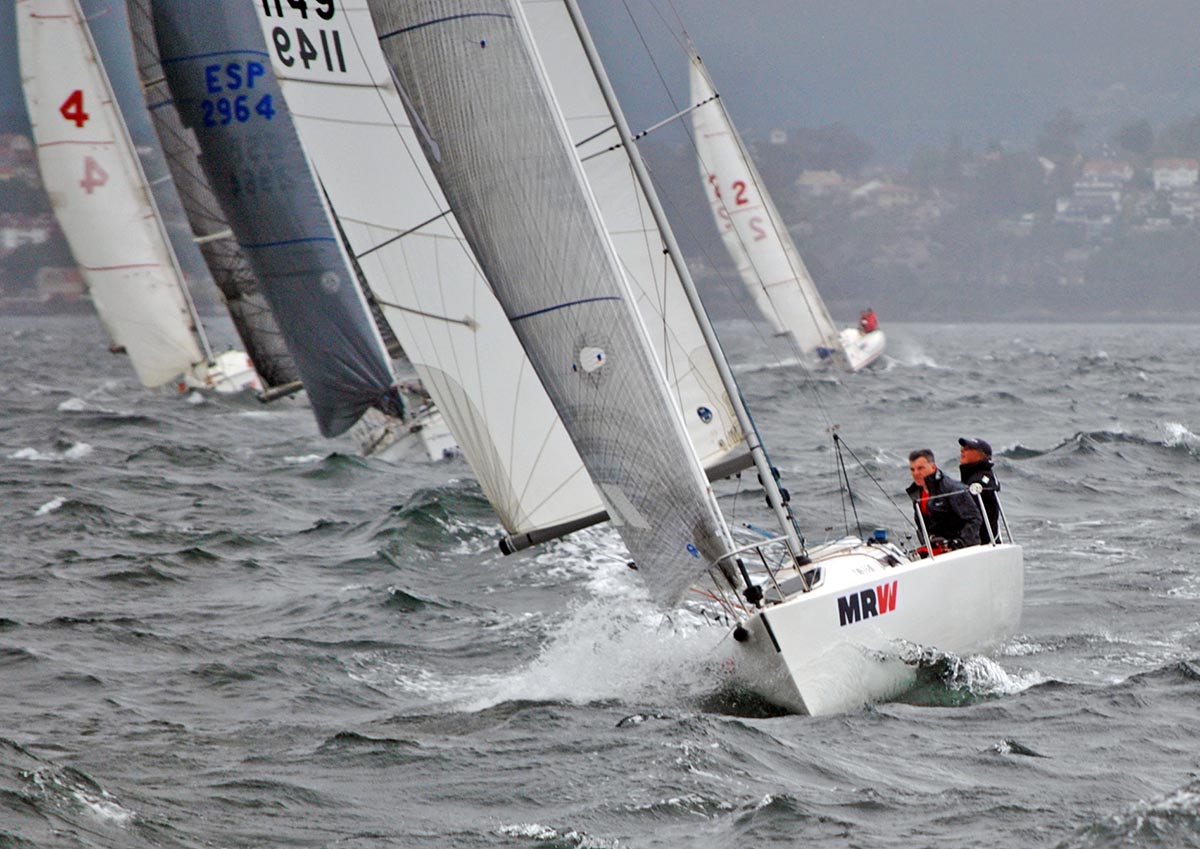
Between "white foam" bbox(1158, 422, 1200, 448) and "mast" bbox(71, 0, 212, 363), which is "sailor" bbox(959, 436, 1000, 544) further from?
"mast" bbox(71, 0, 212, 363)

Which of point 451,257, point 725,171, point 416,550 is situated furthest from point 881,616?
point 725,171

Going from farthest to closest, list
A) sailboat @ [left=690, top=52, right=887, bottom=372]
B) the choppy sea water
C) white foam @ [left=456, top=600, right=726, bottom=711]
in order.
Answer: sailboat @ [left=690, top=52, right=887, bottom=372] < white foam @ [left=456, top=600, right=726, bottom=711] < the choppy sea water

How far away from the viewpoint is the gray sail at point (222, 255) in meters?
17.6

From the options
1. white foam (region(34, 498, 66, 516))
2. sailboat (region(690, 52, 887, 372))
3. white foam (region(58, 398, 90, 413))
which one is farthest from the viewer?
sailboat (region(690, 52, 887, 372))

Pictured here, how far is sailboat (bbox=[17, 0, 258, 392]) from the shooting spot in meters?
21.5

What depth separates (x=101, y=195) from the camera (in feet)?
73.3

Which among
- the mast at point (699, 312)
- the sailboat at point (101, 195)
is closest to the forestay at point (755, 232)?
the sailboat at point (101, 195)

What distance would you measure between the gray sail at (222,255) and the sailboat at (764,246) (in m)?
5.99

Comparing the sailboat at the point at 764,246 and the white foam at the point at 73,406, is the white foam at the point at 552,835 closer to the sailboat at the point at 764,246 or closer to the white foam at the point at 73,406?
the sailboat at the point at 764,246

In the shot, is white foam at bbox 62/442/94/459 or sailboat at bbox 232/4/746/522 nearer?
sailboat at bbox 232/4/746/522

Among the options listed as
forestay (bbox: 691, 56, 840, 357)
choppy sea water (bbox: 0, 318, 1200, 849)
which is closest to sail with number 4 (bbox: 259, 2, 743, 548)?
choppy sea water (bbox: 0, 318, 1200, 849)

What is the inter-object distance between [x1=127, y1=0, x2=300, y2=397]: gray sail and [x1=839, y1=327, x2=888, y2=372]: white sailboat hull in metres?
15.7

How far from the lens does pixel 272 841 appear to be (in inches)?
222

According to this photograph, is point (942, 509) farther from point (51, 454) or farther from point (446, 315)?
point (51, 454)
